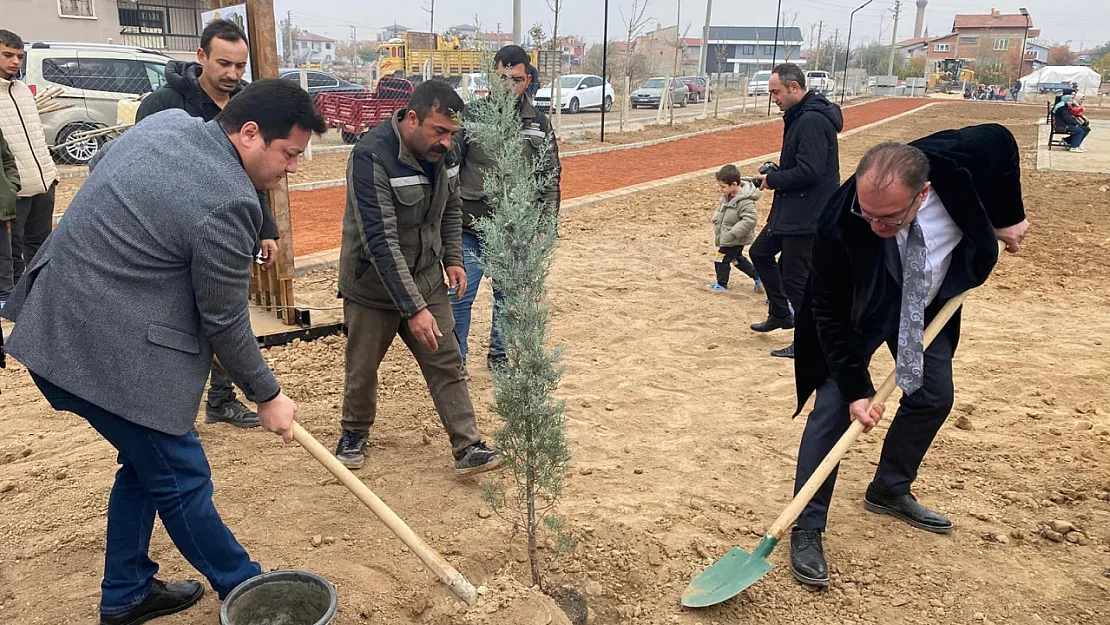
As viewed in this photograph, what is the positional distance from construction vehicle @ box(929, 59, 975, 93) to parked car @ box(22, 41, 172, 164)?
61758 millimetres

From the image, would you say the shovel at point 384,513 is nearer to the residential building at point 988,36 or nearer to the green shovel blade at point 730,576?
the green shovel blade at point 730,576

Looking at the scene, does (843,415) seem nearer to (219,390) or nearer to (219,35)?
(219,390)

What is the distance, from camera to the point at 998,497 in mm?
3506

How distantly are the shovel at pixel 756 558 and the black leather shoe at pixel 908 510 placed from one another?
66 cm

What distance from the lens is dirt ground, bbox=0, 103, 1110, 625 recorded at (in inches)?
112

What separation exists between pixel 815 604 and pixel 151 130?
2.66 metres

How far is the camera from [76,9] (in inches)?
971

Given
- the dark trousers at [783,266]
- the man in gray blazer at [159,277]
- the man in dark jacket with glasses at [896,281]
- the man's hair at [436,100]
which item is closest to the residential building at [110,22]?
the dark trousers at [783,266]

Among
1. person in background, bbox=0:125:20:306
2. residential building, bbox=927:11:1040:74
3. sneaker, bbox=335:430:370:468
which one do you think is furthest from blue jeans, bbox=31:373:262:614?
residential building, bbox=927:11:1040:74

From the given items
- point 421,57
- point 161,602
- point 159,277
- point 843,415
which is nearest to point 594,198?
point 843,415

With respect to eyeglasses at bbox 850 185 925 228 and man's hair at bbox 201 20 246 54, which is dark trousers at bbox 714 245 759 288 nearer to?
eyeglasses at bbox 850 185 925 228

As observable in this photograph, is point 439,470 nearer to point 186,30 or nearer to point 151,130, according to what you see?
point 151,130

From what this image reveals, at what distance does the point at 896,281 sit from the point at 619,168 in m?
12.0

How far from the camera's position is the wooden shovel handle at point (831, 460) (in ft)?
8.97
